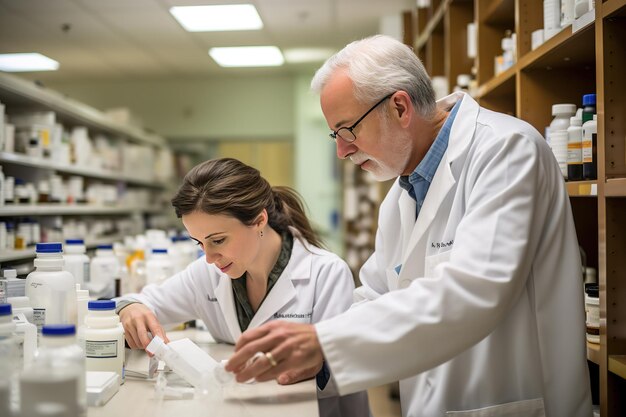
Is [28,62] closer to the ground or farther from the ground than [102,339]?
farther from the ground

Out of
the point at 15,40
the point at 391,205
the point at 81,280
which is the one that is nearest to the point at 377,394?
the point at 81,280

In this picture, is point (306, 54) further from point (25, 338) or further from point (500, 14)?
point (25, 338)

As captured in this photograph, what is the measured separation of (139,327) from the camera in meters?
1.81

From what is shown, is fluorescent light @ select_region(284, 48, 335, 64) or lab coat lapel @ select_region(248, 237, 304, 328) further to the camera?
fluorescent light @ select_region(284, 48, 335, 64)

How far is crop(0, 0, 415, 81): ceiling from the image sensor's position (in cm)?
499

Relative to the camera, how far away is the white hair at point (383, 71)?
1524 millimetres

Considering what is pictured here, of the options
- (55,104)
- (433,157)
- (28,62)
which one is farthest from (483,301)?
(28,62)

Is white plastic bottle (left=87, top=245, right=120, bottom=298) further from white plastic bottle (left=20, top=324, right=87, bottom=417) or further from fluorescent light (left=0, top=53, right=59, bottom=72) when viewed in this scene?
fluorescent light (left=0, top=53, right=59, bottom=72)

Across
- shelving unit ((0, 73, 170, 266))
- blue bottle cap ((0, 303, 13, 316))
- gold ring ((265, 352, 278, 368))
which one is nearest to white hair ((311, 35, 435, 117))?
gold ring ((265, 352, 278, 368))

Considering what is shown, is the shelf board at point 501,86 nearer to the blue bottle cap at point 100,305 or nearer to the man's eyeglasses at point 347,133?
the man's eyeglasses at point 347,133

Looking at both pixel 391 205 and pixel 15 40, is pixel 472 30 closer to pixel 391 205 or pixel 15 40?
pixel 391 205

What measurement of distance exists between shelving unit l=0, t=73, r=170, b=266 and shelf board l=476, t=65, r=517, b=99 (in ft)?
8.44

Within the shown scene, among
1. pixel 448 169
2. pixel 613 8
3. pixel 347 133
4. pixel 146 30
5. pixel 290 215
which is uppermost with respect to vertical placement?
pixel 146 30

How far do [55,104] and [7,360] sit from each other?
11.5ft
